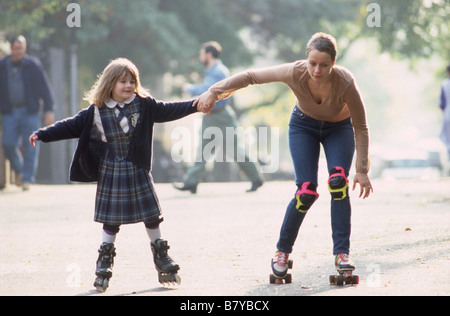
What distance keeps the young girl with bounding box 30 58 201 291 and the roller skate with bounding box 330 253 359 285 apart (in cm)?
99

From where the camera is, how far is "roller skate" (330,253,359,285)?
4.98 metres

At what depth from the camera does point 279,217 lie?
913 centimetres

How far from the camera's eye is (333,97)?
5145 mm

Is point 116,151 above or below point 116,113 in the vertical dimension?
below

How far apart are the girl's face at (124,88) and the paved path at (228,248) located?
1.08 m

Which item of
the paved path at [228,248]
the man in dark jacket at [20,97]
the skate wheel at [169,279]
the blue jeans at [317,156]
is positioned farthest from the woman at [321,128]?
the man in dark jacket at [20,97]

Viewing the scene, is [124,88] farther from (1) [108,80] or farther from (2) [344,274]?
(2) [344,274]

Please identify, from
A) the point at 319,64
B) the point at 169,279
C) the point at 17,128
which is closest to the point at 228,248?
the point at 169,279

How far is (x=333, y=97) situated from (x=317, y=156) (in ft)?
1.46

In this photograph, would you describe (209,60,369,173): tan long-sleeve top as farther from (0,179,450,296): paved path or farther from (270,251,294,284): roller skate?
(0,179,450,296): paved path

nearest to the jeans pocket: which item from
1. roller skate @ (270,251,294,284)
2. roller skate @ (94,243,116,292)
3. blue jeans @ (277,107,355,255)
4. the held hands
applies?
blue jeans @ (277,107,355,255)

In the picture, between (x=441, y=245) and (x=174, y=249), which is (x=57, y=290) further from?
(x=441, y=245)

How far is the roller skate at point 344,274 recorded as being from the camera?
4984 mm
